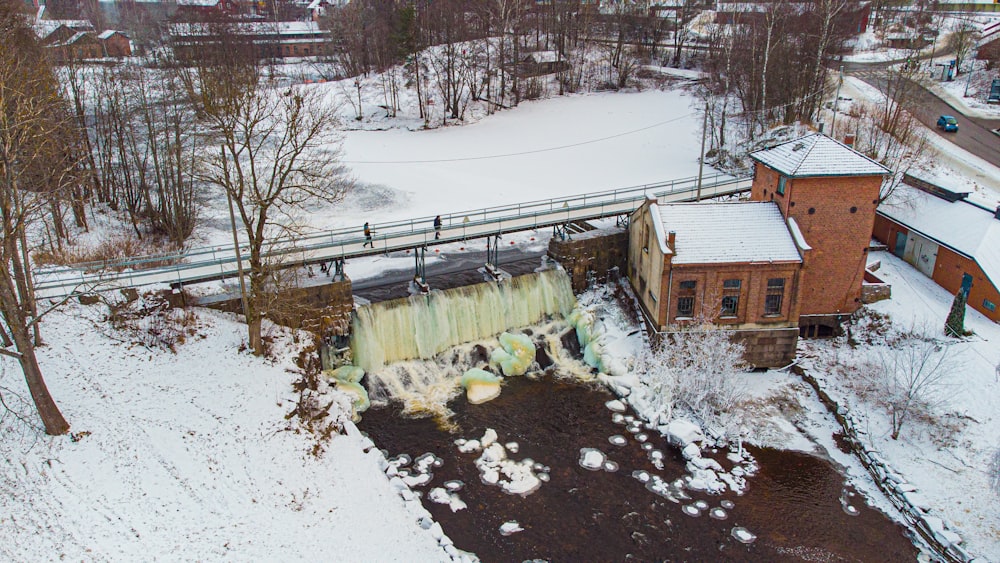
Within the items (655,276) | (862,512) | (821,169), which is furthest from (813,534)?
(821,169)

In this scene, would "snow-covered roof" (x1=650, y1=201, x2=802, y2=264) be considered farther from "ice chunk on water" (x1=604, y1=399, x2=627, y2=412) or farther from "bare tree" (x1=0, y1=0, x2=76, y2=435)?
"bare tree" (x1=0, y1=0, x2=76, y2=435)

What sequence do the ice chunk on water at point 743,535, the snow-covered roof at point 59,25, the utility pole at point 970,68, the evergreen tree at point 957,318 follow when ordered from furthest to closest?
the utility pole at point 970,68
the snow-covered roof at point 59,25
the evergreen tree at point 957,318
the ice chunk on water at point 743,535

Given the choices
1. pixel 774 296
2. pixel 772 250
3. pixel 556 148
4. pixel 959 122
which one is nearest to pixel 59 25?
pixel 556 148

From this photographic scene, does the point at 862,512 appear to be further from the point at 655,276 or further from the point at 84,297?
the point at 84,297

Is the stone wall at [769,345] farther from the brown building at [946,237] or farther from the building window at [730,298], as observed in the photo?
the brown building at [946,237]

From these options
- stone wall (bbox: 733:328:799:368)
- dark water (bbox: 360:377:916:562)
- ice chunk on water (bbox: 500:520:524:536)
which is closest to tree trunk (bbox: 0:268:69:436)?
dark water (bbox: 360:377:916:562)

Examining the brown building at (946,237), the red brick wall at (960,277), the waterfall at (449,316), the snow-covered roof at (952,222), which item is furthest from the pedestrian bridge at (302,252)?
the red brick wall at (960,277)

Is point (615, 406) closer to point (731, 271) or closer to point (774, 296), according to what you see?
point (731, 271)
